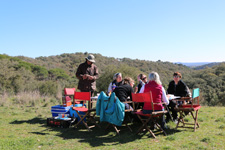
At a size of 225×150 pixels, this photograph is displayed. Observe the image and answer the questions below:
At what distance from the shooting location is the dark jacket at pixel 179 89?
5652 millimetres

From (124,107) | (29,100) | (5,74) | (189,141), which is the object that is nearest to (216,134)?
(189,141)

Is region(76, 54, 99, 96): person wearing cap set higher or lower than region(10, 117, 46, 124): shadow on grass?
higher

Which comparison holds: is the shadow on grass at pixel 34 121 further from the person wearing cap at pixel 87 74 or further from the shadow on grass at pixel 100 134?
the person wearing cap at pixel 87 74

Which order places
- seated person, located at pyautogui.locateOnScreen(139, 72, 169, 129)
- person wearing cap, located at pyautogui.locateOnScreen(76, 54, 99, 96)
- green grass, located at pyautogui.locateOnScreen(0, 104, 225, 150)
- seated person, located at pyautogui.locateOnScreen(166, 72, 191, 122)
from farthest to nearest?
1. person wearing cap, located at pyautogui.locateOnScreen(76, 54, 99, 96)
2. seated person, located at pyautogui.locateOnScreen(166, 72, 191, 122)
3. seated person, located at pyautogui.locateOnScreen(139, 72, 169, 129)
4. green grass, located at pyautogui.locateOnScreen(0, 104, 225, 150)

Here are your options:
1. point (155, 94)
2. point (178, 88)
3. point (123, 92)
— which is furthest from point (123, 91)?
point (178, 88)

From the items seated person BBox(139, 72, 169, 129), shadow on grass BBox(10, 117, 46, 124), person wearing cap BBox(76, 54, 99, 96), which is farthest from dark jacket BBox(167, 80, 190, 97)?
shadow on grass BBox(10, 117, 46, 124)

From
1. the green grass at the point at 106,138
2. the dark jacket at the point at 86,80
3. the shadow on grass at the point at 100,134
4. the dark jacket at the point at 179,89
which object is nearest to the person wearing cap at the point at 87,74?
the dark jacket at the point at 86,80

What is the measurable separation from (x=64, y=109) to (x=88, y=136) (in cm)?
161

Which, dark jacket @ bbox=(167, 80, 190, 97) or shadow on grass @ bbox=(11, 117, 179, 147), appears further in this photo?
dark jacket @ bbox=(167, 80, 190, 97)

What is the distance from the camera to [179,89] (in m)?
5.76

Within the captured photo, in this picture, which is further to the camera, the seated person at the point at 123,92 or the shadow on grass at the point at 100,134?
the seated person at the point at 123,92

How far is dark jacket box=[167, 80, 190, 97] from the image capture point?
5652 mm

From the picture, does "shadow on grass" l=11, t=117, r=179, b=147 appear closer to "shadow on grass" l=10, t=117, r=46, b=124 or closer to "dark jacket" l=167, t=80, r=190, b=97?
"shadow on grass" l=10, t=117, r=46, b=124

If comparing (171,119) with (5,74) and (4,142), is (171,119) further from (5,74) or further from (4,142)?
(5,74)
